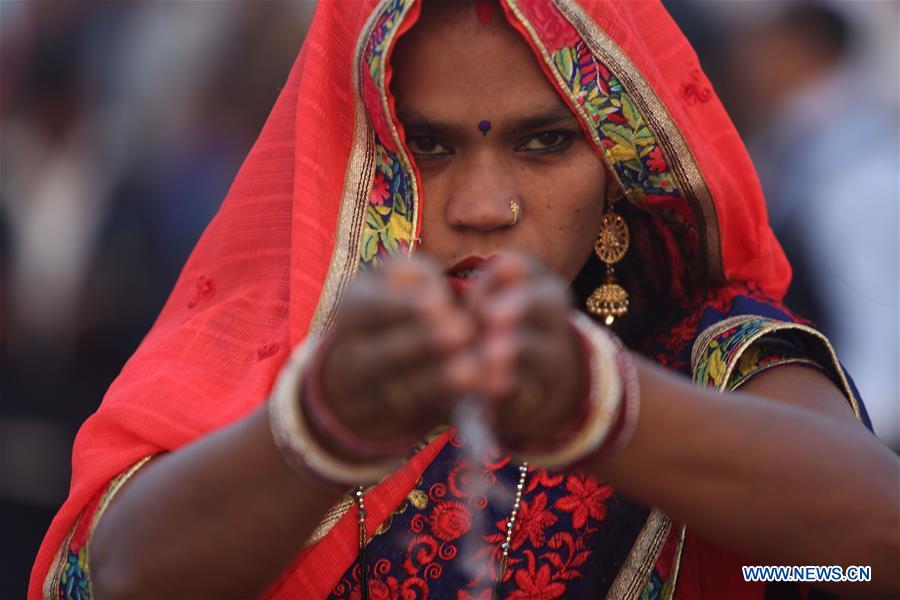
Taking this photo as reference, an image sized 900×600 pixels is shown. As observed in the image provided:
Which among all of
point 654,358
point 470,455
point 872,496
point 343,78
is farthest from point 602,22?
point 872,496

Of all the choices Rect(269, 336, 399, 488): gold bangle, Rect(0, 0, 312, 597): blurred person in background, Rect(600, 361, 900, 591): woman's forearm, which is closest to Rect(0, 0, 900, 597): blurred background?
Rect(0, 0, 312, 597): blurred person in background

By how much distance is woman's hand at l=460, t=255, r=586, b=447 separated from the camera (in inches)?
50.6

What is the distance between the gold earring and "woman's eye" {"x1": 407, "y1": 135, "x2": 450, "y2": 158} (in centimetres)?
38

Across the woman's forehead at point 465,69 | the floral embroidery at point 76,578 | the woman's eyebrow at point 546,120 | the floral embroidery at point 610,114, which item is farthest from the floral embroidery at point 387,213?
the floral embroidery at point 76,578

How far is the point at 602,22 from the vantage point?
2057 millimetres

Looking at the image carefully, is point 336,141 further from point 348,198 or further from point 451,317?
point 451,317

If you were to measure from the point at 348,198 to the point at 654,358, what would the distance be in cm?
65

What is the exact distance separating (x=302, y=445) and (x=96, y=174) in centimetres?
332

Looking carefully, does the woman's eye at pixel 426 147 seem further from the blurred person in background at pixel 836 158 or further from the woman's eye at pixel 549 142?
the blurred person in background at pixel 836 158

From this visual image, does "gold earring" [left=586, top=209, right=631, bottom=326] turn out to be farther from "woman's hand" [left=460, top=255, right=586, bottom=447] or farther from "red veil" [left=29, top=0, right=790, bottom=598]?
"woman's hand" [left=460, top=255, right=586, bottom=447]

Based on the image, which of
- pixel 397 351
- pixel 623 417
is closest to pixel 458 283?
pixel 623 417

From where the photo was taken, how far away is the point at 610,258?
229cm

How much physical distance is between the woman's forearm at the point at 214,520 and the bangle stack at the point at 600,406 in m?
0.29

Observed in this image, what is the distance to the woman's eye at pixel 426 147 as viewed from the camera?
206 cm
